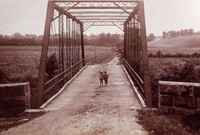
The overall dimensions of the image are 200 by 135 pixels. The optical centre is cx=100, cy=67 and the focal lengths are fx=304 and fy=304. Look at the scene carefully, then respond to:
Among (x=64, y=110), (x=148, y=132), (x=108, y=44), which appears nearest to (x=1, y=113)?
(x=64, y=110)

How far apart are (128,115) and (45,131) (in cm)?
249

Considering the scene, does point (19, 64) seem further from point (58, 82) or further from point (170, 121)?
point (170, 121)

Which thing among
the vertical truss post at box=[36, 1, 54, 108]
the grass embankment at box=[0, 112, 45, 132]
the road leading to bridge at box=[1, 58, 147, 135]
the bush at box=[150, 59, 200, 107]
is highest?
the vertical truss post at box=[36, 1, 54, 108]

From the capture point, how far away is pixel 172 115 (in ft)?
27.9

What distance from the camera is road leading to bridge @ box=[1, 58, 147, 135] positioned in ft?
22.3

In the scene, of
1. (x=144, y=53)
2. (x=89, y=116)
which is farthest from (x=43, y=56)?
(x=144, y=53)

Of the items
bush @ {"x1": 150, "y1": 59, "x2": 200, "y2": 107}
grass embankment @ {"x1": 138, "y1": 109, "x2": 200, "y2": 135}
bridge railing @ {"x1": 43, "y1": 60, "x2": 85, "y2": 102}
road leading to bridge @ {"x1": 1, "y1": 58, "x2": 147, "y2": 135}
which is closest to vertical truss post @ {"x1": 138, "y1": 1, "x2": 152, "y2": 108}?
road leading to bridge @ {"x1": 1, "y1": 58, "x2": 147, "y2": 135}

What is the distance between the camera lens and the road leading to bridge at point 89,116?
6.79m

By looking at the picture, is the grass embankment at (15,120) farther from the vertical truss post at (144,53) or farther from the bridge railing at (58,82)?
the vertical truss post at (144,53)

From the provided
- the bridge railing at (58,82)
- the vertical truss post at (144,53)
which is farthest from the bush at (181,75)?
the vertical truss post at (144,53)

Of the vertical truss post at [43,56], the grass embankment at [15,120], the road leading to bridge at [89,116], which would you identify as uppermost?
the vertical truss post at [43,56]

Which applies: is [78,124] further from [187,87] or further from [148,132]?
[187,87]

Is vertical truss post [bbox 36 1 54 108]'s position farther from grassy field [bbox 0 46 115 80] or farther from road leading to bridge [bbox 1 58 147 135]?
grassy field [bbox 0 46 115 80]

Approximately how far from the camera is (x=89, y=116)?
8.09 metres
